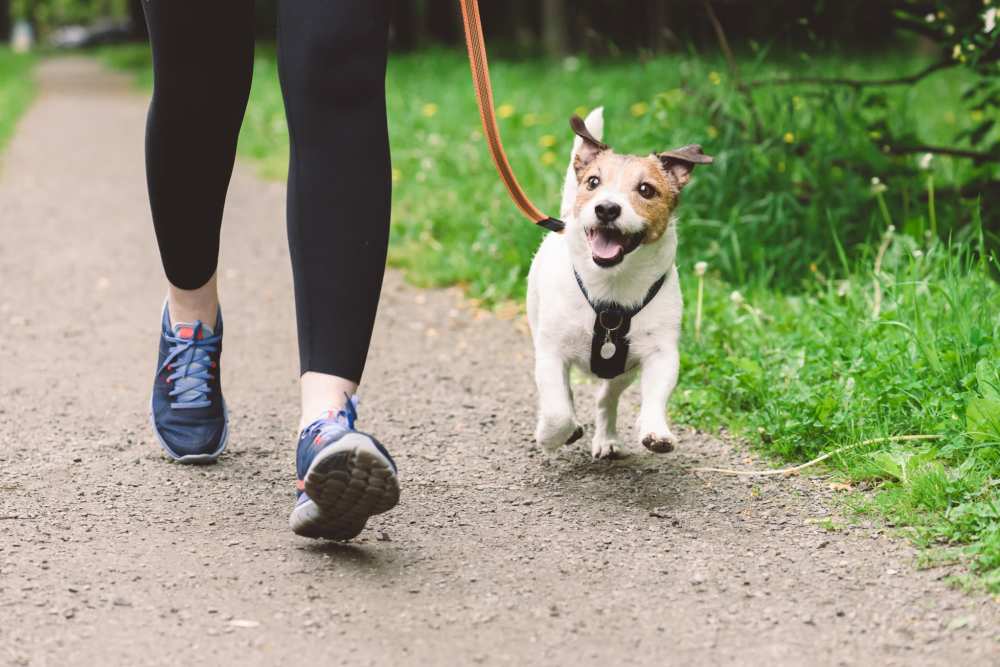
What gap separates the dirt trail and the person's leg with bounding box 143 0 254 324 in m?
0.52

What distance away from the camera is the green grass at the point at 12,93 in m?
12.0

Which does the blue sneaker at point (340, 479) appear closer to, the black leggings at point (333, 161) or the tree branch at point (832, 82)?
the black leggings at point (333, 161)

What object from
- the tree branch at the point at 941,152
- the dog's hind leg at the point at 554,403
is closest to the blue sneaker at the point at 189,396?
the dog's hind leg at the point at 554,403

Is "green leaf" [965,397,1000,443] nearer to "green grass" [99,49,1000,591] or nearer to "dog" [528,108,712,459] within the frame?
"green grass" [99,49,1000,591]

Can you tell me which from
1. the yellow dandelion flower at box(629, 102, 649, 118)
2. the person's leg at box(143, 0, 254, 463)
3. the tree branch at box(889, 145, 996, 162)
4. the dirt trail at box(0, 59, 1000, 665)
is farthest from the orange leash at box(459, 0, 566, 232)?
the yellow dandelion flower at box(629, 102, 649, 118)

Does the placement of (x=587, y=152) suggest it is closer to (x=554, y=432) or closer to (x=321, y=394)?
(x=554, y=432)

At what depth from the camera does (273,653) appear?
207 cm

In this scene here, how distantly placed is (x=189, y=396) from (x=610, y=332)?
1.07 metres

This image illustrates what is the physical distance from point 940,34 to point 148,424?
10.6ft

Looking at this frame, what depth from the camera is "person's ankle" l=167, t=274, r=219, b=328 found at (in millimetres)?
3086

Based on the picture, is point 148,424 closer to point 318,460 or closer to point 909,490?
point 318,460

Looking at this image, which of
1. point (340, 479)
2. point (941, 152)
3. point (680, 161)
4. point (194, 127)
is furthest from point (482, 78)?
point (941, 152)

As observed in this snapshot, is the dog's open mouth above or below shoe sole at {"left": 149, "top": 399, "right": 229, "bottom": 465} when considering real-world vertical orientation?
above

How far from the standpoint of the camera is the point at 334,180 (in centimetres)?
250
